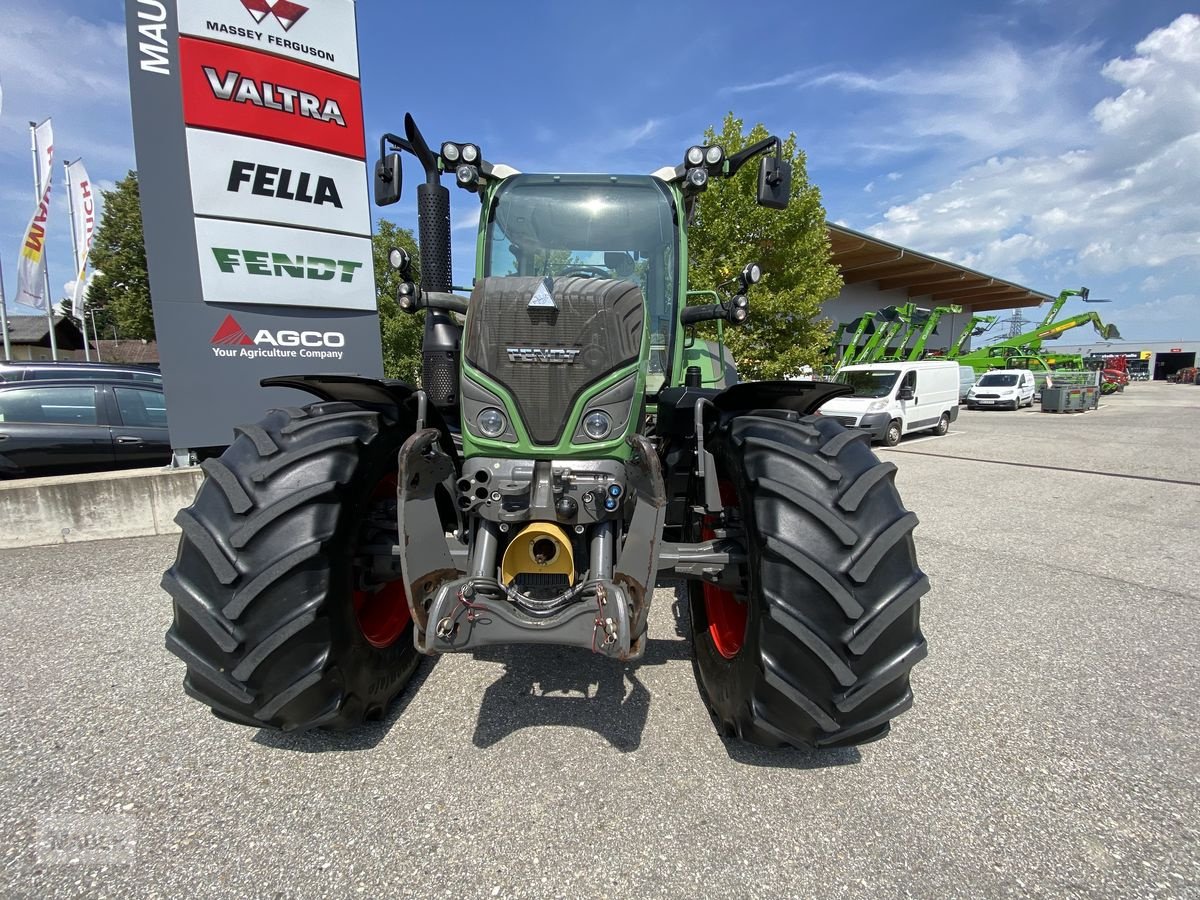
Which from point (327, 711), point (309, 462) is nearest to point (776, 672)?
point (327, 711)

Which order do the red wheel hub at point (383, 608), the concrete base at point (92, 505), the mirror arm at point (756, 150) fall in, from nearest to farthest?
1. the red wheel hub at point (383, 608)
2. the mirror arm at point (756, 150)
3. the concrete base at point (92, 505)

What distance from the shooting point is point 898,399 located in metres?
13.2

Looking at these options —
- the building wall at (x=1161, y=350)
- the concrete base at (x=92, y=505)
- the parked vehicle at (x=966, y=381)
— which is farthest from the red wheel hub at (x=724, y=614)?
the building wall at (x=1161, y=350)

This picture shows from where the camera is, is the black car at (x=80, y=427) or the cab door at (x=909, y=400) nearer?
the black car at (x=80, y=427)

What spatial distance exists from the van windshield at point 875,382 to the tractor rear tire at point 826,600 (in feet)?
40.1

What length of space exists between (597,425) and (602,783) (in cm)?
130

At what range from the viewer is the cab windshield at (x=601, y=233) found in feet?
10.7

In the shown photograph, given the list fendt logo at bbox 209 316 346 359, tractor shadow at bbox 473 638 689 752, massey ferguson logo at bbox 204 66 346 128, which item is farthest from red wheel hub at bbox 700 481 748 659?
massey ferguson logo at bbox 204 66 346 128

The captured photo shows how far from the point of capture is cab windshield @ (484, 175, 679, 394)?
10.7ft

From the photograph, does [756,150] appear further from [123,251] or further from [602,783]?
[123,251]

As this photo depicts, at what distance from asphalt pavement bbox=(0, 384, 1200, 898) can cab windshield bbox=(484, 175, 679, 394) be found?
1.88m

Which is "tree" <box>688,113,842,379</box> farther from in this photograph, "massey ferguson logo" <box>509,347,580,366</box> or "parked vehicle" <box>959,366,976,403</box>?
"parked vehicle" <box>959,366,976,403</box>

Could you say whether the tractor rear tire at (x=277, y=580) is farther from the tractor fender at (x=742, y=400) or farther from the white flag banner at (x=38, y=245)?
the white flag banner at (x=38, y=245)

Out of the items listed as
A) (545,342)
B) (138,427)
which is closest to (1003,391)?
(545,342)
